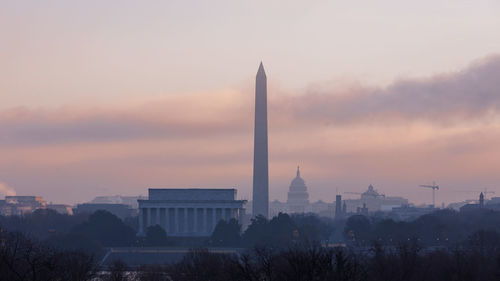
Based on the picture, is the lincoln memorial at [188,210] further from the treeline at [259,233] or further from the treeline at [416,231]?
the treeline at [259,233]

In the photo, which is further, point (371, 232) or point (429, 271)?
point (371, 232)

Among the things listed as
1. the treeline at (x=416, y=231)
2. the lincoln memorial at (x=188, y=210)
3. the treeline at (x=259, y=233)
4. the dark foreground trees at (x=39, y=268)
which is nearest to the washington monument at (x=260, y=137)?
the treeline at (x=259, y=233)

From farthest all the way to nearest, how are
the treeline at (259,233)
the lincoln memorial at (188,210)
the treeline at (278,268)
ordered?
the lincoln memorial at (188,210), the treeline at (259,233), the treeline at (278,268)

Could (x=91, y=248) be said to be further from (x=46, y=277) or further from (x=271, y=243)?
(x=46, y=277)

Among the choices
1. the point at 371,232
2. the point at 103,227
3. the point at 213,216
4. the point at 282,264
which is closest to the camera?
the point at 282,264

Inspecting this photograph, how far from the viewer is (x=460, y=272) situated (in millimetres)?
83000

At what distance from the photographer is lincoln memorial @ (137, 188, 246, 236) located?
172125 millimetres

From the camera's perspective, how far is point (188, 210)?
17288cm

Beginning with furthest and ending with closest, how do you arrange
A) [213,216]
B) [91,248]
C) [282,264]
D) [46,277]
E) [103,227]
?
[213,216], [103,227], [91,248], [282,264], [46,277]

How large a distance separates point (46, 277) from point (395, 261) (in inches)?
1038

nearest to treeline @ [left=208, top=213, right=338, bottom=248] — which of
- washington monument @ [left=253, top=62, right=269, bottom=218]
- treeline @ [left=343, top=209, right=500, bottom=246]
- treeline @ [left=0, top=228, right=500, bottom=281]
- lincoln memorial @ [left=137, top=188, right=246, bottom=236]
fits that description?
washington monument @ [left=253, top=62, right=269, bottom=218]

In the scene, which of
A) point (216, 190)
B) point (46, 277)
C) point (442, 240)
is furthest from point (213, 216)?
point (46, 277)

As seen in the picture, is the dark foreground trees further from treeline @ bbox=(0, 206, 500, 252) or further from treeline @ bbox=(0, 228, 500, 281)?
treeline @ bbox=(0, 206, 500, 252)

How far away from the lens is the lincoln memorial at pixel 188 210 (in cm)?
17212
